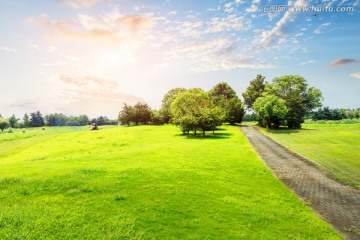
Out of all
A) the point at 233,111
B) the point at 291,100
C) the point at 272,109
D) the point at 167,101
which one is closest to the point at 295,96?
the point at 291,100

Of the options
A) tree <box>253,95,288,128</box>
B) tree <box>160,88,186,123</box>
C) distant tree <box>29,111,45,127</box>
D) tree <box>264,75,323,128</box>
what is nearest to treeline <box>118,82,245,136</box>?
tree <box>160,88,186,123</box>

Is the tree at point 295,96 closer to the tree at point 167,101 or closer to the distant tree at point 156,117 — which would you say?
the tree at point 167,101

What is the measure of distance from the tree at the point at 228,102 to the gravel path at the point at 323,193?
2231 inches

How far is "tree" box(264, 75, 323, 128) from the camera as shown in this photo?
7006 centimetres

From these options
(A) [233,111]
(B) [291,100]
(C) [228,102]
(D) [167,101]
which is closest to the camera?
(B) [291,100]

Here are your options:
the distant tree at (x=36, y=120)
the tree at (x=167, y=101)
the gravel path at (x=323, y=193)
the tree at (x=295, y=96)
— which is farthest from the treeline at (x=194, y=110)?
the distant tree at (x=36, y=120)

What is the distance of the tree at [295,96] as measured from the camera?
7006cm

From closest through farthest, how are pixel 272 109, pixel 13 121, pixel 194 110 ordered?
1. pixel 194 110
2. pixel 272 109
3. pixel 13 121

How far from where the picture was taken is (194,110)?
51312 mm

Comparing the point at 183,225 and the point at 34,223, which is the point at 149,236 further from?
the point at 34,223

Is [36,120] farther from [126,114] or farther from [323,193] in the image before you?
[323,193]

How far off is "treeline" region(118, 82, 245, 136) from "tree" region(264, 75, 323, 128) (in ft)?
54.5

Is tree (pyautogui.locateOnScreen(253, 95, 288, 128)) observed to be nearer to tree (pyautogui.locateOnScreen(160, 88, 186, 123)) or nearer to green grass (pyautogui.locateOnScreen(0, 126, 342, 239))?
tree (pyautogui.locateOnScreen(160, 88, 186, 123))

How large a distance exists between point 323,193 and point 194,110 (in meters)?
37.1
